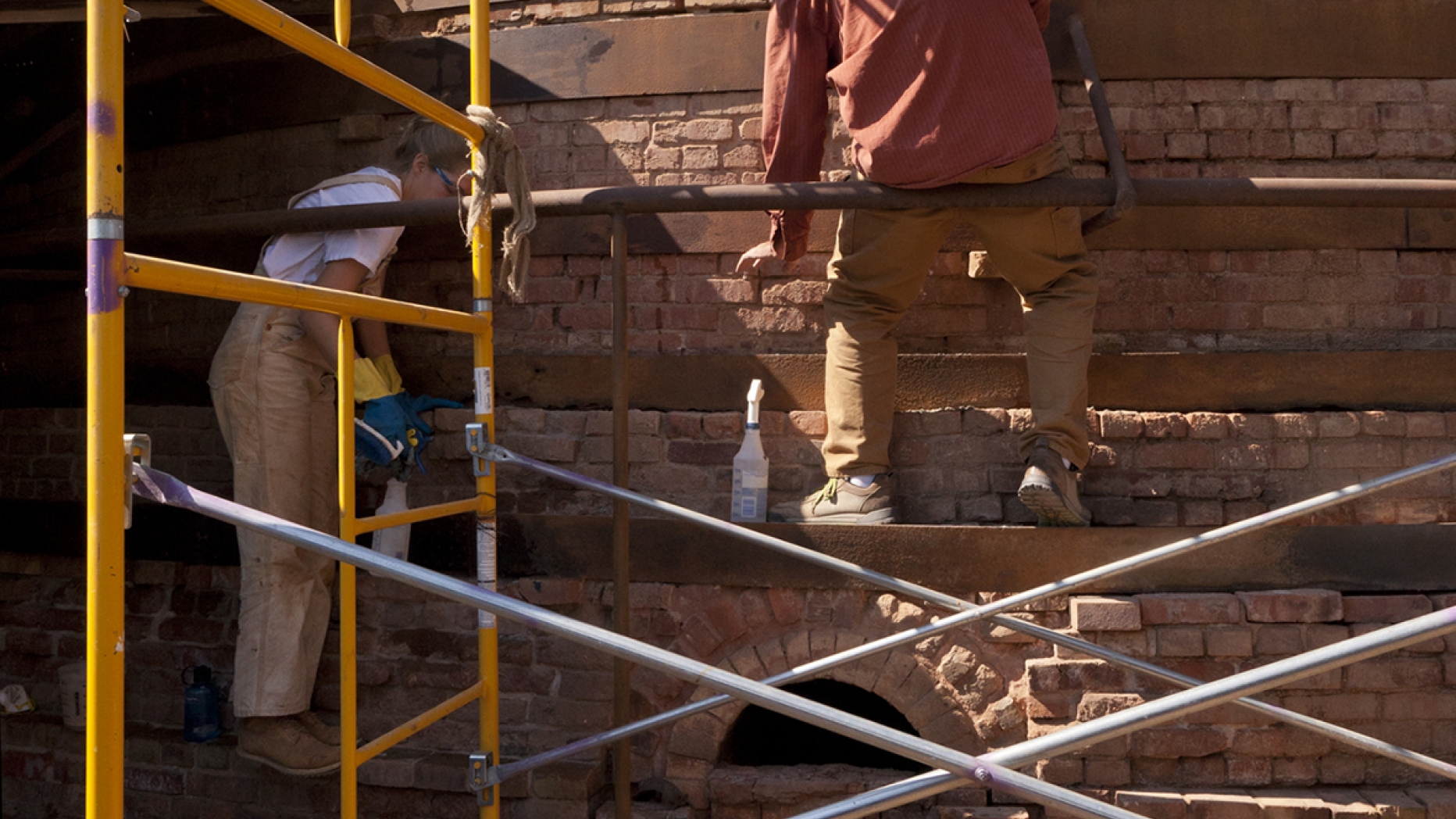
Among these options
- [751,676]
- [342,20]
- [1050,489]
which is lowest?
[751,676]

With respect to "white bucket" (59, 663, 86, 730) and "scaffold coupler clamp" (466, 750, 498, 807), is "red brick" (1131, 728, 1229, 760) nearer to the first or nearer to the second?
"scaffold coupler clamp" (466, 750, 498, 807)

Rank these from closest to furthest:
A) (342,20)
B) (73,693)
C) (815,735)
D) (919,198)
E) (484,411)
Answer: (342,20)
(919,198)
(484,411)
(73,693)
(815,735)

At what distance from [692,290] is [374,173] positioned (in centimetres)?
105

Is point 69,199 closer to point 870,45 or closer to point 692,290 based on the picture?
point 692,290

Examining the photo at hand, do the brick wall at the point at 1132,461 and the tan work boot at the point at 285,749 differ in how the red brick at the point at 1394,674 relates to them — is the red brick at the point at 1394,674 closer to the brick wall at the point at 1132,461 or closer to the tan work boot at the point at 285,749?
the brick wall at the point at 1132,461

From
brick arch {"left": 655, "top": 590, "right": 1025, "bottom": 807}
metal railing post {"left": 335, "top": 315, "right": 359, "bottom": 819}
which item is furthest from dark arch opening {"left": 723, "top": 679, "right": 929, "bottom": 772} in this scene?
metal railing post {"left": 335, "top": 315, "right": 359, "bottom": 819}

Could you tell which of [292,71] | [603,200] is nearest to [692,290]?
[603,200]

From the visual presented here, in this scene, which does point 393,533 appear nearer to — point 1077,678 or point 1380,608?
point 1077,678

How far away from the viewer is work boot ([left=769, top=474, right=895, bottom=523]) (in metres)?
3.02

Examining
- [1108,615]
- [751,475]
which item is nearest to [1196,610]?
[1108,615]

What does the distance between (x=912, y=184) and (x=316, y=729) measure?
2.36 m

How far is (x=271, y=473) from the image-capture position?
2971mm

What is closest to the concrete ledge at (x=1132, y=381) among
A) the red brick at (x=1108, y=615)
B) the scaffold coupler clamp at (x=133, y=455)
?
the red brick at (x=1108, y=615)

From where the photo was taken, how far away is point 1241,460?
313 cm
